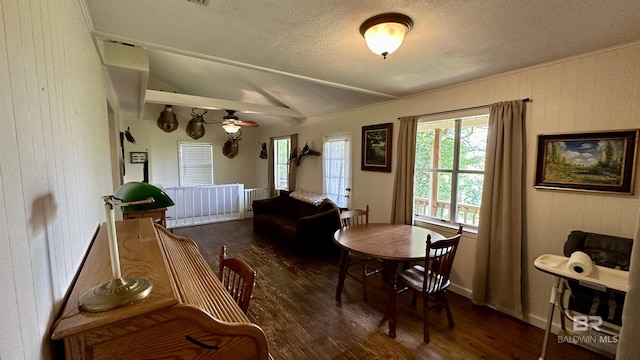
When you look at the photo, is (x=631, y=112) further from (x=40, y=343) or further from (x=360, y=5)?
(x=40, y=343)

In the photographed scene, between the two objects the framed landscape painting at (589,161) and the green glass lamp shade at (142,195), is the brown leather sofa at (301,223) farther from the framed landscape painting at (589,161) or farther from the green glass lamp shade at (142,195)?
the green glass lamp shade at (142,195)

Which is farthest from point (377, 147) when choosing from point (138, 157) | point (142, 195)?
point (138, 157)

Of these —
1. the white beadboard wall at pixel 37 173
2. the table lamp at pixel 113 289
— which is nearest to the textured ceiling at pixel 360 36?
the white beadboard wall at pixel 37 173

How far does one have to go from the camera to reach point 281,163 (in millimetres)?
6840

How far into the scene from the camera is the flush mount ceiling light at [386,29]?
163 cm

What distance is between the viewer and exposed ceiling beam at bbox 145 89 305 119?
4.03 meters

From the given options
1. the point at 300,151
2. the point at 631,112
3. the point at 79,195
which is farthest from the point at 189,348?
the point at 300,151

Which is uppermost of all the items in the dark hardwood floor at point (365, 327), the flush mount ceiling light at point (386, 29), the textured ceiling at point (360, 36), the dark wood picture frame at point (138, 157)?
the textured ceiling at point (360, 36)

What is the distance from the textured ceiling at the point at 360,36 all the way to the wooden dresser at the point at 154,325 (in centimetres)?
151

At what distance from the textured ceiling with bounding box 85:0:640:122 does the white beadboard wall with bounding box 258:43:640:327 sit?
0.16m

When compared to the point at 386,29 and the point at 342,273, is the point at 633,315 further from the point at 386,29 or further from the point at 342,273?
the point at 342,273

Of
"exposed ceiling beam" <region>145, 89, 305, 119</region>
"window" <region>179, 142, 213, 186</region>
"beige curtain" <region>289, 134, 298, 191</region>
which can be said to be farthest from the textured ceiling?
"window" <region>179, 142, 213, 186</region>

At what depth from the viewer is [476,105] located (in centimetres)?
280

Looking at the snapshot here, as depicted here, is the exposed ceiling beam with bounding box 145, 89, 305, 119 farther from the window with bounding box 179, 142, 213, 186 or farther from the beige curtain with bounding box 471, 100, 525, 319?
the beige curtain with bounding box 471, 100, 525, 319
